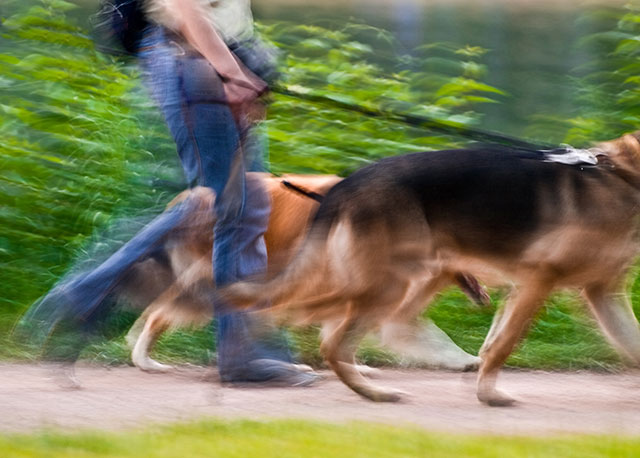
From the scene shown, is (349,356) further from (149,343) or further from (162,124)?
(162,124)

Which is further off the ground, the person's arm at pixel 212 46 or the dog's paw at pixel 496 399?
the person's arm at pixel 212 46

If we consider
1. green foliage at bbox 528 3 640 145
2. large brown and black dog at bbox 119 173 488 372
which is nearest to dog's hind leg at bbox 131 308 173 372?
large brown and black dog at bbox 119 173 488 372

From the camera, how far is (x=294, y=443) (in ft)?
11.3

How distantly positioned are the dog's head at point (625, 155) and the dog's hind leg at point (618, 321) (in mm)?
587

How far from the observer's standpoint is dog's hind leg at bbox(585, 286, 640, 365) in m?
5.11

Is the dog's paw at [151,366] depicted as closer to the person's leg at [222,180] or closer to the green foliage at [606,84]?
the person's leg at [222,180]

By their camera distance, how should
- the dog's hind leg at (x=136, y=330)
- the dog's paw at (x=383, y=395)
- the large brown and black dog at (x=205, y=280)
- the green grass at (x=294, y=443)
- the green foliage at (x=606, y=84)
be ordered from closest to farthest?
1. the green grass at (x=294, y=443)
2. the dog's paw at (x=383, y=395)
3. the large brown and black dog at (x=205, y=280)
4. the dog's hind leg at (x=136, y=330)
5. the green foliage at (x=606, y=84)

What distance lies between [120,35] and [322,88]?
3130 mm

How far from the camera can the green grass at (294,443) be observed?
10.7ft

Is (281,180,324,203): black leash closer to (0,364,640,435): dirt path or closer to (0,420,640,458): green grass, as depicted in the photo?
(0,364,640,435): dirt path

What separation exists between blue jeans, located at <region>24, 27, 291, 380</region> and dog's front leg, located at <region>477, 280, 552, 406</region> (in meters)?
1.02

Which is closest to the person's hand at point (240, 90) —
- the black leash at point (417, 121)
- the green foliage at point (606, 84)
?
the black leash at point (417, 121)

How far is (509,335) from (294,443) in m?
1.53

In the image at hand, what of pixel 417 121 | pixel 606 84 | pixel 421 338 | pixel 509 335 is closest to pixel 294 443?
pixel 509 335
